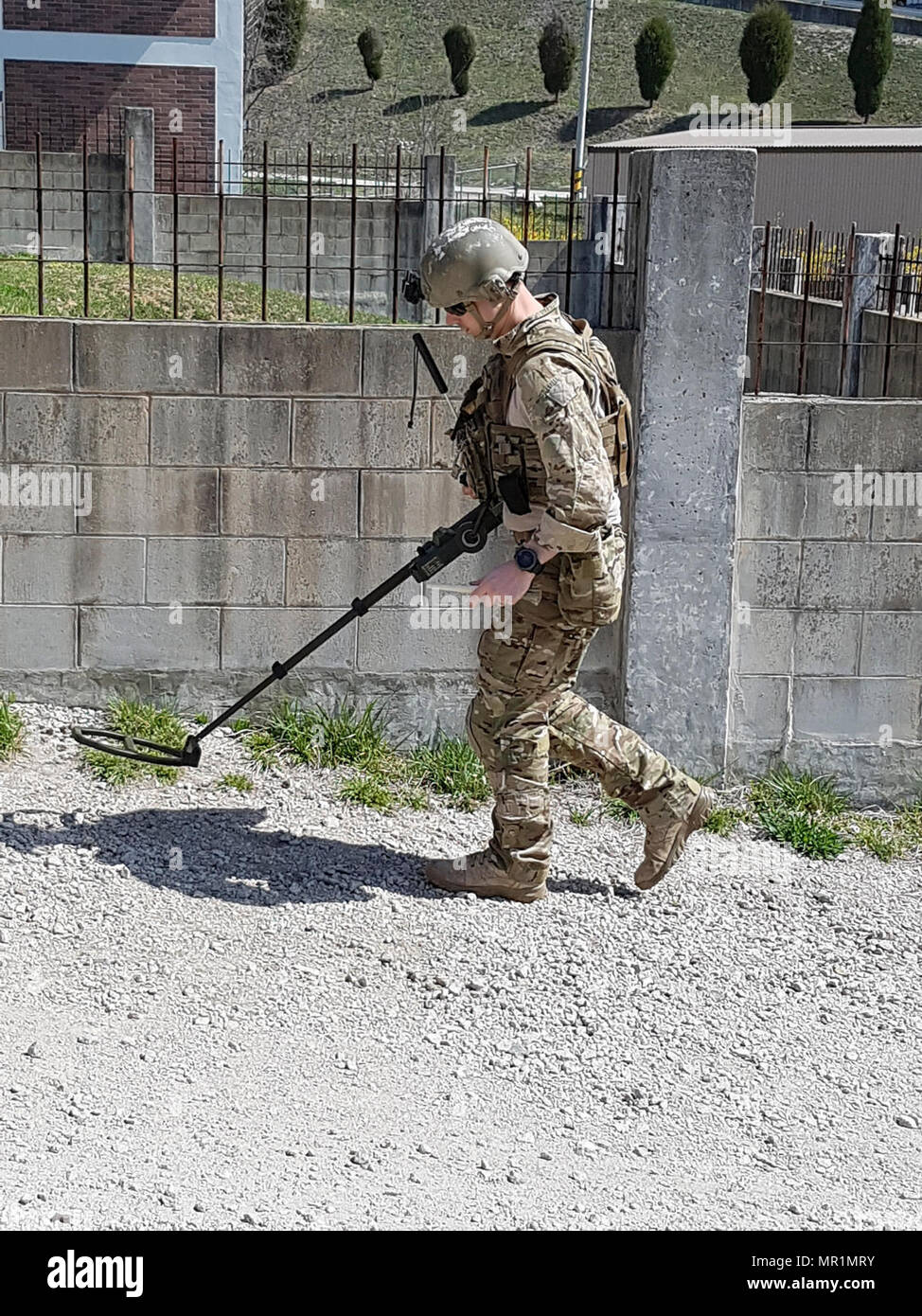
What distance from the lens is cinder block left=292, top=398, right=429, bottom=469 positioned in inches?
226

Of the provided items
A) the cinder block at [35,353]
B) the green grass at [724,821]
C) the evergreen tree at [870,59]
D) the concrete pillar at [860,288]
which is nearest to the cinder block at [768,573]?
the green grass at [724,821]

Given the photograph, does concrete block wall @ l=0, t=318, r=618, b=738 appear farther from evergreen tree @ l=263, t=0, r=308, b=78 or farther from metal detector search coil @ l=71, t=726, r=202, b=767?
evergreen tree @ l=263, t=0, r=308, b=78

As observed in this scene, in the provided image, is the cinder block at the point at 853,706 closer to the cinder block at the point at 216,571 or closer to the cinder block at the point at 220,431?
the cinder block at the point at 216,571

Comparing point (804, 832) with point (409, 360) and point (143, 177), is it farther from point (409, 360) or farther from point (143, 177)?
point (143, 177)

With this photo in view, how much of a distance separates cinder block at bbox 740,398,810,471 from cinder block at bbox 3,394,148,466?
219cm

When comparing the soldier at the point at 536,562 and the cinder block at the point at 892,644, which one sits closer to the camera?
the soldier at the point at 536,562

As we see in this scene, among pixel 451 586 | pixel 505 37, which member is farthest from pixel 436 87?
pixel 451 586

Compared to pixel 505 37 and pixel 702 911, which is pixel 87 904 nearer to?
pixel 702 911

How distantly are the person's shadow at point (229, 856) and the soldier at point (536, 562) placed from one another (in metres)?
0.26

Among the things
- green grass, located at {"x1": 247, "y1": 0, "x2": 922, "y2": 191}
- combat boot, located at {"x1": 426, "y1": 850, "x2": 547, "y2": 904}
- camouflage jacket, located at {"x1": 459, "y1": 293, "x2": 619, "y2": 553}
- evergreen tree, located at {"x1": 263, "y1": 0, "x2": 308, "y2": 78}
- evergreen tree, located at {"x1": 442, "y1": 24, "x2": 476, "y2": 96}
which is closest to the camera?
camouflage jacket, located at {"x1": 459, "y1": 293, "x2": 619, "y2": 553}

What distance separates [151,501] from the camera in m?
5.79

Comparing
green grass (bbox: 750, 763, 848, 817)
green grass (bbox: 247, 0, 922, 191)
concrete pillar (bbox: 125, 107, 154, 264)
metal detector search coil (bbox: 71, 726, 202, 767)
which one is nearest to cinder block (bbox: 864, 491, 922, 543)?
green grass (bbox: 750, 763, 848, 817)

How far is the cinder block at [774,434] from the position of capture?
5.71m

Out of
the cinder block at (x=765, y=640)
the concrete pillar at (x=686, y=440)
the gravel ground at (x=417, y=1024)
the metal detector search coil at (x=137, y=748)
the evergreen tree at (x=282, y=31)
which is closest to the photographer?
the gravel ground at (x=417, y=1024)
